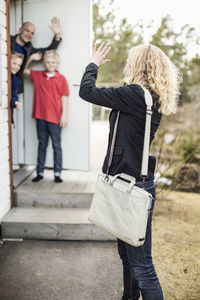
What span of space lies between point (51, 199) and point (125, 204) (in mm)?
2389

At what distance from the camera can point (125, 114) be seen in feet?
5.85

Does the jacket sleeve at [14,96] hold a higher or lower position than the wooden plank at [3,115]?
higher

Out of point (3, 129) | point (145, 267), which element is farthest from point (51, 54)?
point (145, 267)

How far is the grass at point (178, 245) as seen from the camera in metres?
2.82

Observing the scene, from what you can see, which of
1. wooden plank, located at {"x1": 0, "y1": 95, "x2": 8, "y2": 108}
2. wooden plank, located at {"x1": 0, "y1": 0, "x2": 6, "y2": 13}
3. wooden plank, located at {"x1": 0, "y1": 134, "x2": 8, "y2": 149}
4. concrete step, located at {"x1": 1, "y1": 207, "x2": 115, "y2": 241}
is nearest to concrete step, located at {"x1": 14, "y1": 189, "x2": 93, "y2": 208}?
concrete step, located at {"x1": 1, "y1": 207, "x2": 115, "y2": 241}

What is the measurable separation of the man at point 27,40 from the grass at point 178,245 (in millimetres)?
2669

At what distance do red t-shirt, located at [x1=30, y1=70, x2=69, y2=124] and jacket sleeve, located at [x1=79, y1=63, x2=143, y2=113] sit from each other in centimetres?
243

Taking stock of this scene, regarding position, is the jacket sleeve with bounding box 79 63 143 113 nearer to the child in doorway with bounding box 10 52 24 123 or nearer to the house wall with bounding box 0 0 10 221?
the house wall with bounding box 0 0 10 221

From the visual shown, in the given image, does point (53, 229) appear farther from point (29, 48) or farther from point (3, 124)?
point (29, 48)

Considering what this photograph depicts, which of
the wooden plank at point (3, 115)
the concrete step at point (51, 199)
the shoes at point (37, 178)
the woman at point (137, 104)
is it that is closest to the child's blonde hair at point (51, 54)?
the wooden plank at point (3, 115)

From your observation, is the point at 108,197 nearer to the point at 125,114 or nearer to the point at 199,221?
the point at 125,114

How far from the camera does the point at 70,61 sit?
4250 millimetres

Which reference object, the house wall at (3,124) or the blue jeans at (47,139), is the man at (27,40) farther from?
the blue jeans at (47,139)

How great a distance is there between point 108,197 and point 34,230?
202 centimetres
